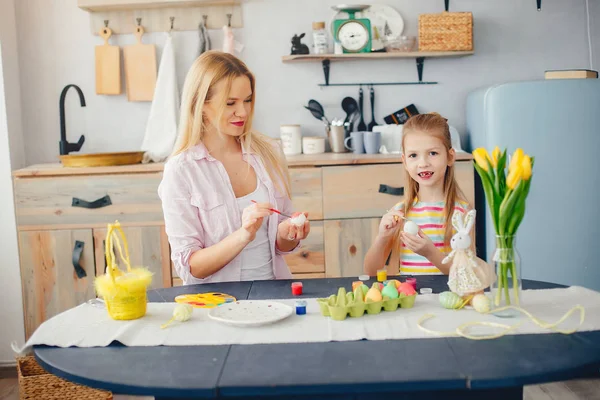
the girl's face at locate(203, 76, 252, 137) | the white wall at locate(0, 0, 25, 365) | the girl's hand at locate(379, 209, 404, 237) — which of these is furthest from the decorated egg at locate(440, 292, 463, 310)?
the white wall at locate(0, 0, 25, 365)

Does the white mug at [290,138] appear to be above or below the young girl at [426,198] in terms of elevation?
above

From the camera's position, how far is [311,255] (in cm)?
309

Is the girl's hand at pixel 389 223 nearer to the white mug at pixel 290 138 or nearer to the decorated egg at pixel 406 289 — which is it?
the decorated egg at pixel 406 289

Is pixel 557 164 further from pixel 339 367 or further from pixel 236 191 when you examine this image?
pixel 339 367

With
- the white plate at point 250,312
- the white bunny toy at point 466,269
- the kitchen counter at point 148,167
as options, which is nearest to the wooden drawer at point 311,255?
the kitchen counter at point 148,167

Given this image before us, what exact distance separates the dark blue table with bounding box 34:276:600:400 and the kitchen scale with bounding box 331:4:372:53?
7.70ft

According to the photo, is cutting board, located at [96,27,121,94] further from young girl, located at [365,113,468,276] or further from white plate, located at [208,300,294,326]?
white plate, located at [208,300,294,326]

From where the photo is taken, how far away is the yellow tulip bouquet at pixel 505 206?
1.35 meters

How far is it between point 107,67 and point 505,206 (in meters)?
2.69

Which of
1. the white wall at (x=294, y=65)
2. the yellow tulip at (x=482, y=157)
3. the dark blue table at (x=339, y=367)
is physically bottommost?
the dark blue table at (x=339, y=367)

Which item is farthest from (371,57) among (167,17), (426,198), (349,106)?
(426,198)

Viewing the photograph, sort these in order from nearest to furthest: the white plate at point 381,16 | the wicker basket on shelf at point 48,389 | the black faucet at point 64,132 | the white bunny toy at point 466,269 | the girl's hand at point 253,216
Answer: the white bunny toy at point 466,269, the girl's hand at point 253,216, the wicker basket on shelf at point 48,389, the black faucet at point 64,132, the white plate at point 381,16

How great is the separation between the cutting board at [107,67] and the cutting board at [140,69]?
1.9 inches

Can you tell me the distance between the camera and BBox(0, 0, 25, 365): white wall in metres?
3.18
